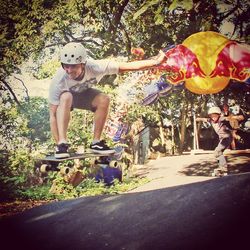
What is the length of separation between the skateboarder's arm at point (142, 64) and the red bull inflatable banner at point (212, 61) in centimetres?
11

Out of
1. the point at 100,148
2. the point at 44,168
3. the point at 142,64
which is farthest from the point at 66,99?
the point at 142,64

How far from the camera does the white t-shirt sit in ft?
11.9

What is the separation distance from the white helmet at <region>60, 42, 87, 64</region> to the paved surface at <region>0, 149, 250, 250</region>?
149 centimetres

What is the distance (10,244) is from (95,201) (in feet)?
3.21

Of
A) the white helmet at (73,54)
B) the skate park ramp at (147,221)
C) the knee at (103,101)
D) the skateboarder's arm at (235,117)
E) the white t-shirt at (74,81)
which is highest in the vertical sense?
the white helmet at (73,54)

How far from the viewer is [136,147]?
398 cm

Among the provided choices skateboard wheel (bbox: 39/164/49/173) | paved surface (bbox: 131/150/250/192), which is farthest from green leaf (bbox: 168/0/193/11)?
skateboard wheel (bbox: 39/164/49/173)

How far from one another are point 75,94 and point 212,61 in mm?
1647

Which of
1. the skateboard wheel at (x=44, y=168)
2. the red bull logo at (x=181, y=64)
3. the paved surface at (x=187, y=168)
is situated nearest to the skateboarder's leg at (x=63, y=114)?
the skateboard wheel at (x=44, y=168)

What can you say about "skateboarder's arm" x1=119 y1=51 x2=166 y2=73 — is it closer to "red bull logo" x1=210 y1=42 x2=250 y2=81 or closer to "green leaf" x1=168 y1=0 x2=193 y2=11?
"green leaf" x1=168 y1=0 x2=193 y2=11

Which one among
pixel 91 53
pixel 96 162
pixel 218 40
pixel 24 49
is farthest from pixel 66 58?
pixel 218 40

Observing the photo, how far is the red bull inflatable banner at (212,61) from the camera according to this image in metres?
3.87

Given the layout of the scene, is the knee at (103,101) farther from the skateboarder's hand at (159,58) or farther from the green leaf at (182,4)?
the green leaf at (182,4)

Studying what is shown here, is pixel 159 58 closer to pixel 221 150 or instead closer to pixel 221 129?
pixel 221 129
